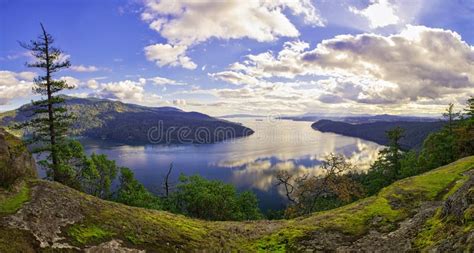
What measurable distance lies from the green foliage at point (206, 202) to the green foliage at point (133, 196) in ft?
11.1

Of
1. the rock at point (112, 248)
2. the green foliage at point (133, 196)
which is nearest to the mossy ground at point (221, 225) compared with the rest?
the rock at point (112, 248)

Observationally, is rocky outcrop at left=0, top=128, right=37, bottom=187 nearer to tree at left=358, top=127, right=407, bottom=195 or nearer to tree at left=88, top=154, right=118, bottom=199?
tree at left=88, top=154, right=118, bottom=199

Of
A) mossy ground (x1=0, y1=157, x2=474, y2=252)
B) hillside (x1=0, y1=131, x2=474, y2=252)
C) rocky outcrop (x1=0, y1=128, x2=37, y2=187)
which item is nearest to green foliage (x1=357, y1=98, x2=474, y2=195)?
mossy ground (x1=0, y1=157, x2=474, y2=252)

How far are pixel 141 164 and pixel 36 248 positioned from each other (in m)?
161

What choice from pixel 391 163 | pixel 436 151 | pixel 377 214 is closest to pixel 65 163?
pixel 377 214

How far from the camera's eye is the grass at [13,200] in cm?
1501

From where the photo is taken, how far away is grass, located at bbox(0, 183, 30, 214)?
591 inches

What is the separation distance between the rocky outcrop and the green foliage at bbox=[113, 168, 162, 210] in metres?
26.6

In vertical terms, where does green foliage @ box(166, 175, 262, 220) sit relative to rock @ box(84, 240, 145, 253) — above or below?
below

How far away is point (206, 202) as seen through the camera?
5116cm

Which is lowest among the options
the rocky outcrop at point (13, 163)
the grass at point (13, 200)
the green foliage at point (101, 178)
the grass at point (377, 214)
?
the green foliage at point (101, 178)

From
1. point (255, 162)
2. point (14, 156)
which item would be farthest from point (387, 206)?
point (255, 162)

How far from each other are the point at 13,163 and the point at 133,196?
31.5 metres

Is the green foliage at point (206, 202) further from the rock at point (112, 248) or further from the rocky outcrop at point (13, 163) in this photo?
the rock at point (112, 248)
